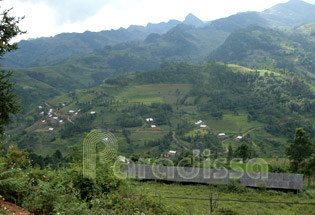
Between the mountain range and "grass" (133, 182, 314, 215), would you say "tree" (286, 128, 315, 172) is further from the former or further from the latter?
the mountain range

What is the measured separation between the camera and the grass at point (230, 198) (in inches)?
430

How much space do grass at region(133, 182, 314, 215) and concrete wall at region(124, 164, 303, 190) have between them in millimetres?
494

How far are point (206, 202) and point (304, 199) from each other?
21.2 ft

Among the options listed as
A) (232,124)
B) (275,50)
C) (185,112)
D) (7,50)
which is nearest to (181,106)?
(185,112)

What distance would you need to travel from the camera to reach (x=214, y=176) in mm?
16562

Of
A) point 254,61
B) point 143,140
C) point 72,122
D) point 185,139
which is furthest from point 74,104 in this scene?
point 254,61

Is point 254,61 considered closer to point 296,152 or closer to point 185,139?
point 185,139

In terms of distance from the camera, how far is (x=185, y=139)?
6738 cm

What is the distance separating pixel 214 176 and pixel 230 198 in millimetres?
2595

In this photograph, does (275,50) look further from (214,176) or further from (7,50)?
(7,50)

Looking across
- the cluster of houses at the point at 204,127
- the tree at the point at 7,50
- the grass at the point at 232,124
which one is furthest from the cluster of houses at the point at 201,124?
the tree at the point at 7,50

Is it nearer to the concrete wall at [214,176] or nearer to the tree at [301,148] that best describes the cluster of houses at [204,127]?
the tree at [301,148]

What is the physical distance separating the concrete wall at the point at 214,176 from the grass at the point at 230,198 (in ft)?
1.62

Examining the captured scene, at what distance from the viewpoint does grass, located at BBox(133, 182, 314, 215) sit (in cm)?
1093
